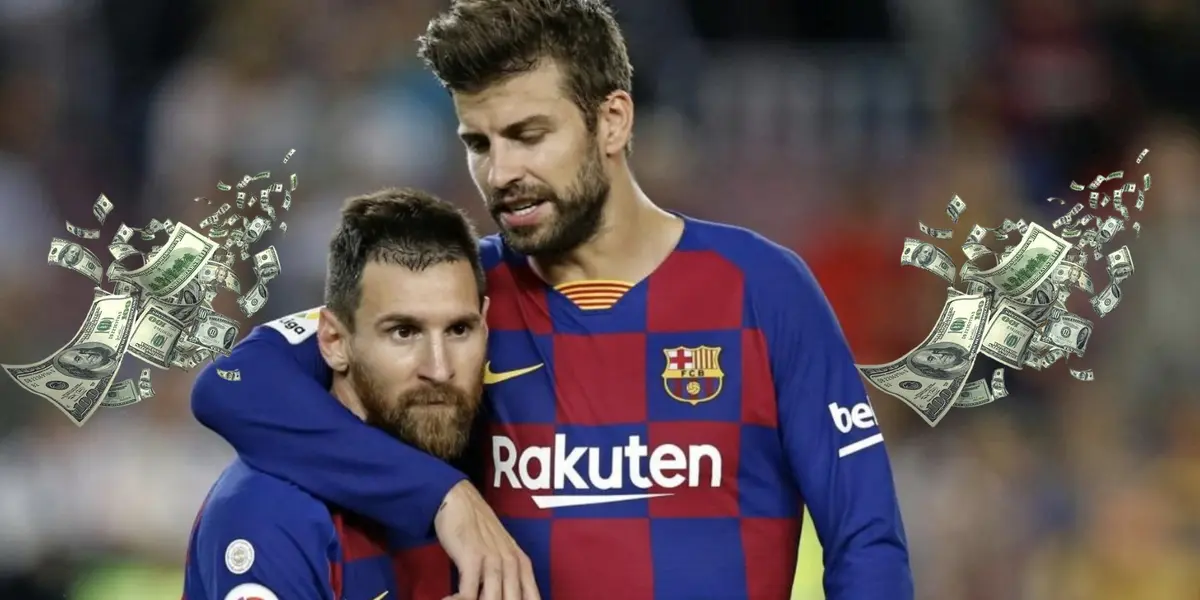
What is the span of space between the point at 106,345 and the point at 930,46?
13.7 ft

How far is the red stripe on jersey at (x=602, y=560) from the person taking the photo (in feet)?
10.2

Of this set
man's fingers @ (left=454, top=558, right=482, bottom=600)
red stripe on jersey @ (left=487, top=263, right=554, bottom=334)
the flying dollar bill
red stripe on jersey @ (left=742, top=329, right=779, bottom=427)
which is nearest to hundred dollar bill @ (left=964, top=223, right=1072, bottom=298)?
the flying dollar bill

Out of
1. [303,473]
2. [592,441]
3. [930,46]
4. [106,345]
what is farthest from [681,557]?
[930,46]

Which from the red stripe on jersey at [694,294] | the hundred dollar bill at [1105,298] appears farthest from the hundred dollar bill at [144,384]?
the hundred dollar bill at [1105,298]

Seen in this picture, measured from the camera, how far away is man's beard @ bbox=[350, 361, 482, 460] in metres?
3.08

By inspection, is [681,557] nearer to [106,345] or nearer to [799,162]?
[106,345]

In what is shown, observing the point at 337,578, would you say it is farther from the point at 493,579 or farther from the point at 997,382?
the point at 997,382

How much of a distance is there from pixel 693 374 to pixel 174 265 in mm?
1261

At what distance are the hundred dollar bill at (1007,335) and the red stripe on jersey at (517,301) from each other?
3.41 feet

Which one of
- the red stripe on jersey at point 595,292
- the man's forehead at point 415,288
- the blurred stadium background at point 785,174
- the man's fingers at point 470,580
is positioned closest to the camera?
the man's fingers at point 470,580

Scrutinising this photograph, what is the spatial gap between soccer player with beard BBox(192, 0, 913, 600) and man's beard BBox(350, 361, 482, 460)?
52 mm

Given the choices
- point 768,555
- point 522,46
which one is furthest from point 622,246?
point 768,555

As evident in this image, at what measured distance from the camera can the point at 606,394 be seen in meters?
3.22

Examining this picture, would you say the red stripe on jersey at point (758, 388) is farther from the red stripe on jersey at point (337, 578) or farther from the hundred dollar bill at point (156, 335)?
the hundred dollar bill at point (156, 335)
